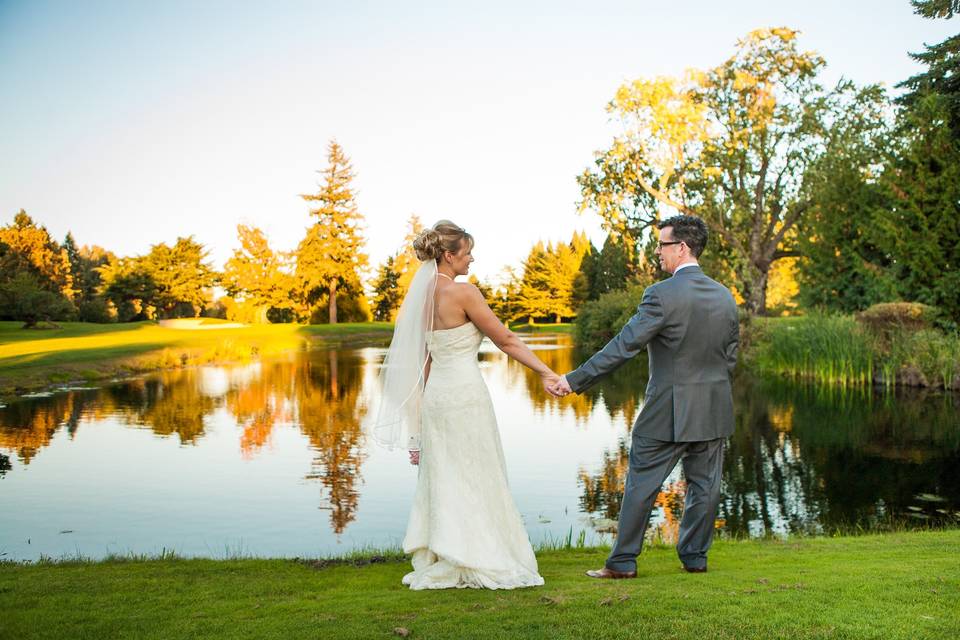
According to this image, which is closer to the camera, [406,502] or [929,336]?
[406,502]

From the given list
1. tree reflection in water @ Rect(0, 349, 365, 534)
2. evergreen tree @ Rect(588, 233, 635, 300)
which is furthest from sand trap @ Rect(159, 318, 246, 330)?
evergreen tree @ Rect(588, 233, 635, 300)

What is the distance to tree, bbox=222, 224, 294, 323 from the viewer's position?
5772 centimetres

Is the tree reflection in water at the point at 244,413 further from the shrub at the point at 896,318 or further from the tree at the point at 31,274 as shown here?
the tree at the point at 31,274

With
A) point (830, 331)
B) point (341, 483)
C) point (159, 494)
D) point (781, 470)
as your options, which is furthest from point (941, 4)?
point (159, 494)

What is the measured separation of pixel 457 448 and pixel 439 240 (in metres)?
1.31

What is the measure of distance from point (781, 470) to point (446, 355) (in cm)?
793

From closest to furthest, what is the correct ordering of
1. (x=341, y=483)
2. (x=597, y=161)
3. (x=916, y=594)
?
1. (x=916, y=594)
2. (x=341, y=483)
3. (x=597, y=161)

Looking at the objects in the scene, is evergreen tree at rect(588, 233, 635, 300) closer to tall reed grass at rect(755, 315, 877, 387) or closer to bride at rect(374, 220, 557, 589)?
tall reed grass at rect(755, 315, 877, 387)

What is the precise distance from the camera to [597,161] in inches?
1438

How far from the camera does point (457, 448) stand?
511 centimetres

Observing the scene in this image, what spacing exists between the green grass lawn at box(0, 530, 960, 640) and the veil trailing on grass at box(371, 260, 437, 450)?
969 mm

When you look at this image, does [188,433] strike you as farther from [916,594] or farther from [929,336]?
[929,336]

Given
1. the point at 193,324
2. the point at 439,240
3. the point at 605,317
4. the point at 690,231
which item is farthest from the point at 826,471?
the point at 193,324

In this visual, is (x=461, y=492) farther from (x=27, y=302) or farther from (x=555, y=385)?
(x=27, y=302)
